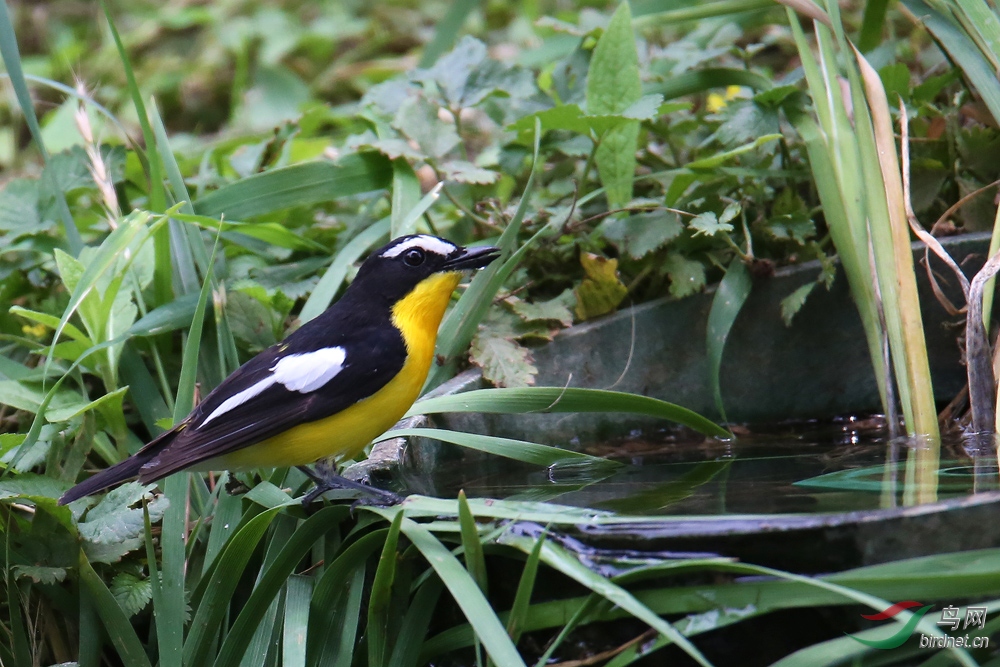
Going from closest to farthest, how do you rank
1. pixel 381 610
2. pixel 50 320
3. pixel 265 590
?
pixel 381 610 → pixel 265 590 → pixel 50 320

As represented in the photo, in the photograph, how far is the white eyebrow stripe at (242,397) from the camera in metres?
2.76

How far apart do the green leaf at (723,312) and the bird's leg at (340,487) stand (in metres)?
1.23

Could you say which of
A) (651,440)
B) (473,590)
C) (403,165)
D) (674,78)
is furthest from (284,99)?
(473,590)

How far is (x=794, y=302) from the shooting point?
319 cm

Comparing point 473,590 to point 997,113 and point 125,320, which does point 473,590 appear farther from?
point 997,113

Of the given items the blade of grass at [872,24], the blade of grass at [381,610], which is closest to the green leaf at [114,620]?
the blade of grass at [381,610]

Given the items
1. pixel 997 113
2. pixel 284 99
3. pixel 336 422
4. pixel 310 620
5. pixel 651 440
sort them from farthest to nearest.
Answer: pixel 284 99, pixel 651 440, pixel 997 113, pixel 336 422, pixel 310 620

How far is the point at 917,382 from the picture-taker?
2.89 metres

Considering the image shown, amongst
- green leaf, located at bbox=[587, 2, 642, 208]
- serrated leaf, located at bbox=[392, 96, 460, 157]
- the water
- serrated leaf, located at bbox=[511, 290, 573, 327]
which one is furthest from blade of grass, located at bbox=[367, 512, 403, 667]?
serrated leaf, located at bbox=[392, 96, 460, 157]

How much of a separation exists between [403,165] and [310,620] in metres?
2.08

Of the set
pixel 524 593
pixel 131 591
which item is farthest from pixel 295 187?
pixel 524 593

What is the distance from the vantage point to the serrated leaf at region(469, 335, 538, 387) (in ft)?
10.2

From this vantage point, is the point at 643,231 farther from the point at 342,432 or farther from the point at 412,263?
the point at 342,432

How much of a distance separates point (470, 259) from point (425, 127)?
0.94 meters
